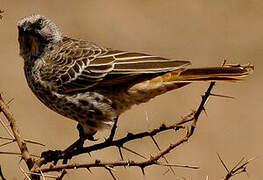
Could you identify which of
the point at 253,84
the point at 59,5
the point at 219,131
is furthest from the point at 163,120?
the point at 59,5

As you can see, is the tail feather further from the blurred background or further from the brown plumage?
the blurred background

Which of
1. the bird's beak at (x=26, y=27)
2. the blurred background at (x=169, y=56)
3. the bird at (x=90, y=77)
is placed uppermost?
the bird's beak at (x=26, y=27)

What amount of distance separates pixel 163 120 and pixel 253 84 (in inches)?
70.8

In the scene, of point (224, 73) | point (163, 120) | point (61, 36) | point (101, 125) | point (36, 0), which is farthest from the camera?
point (36, 0)

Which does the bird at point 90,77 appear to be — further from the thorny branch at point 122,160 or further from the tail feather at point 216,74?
the thorny branch at point 122,160

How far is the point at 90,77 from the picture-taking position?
5.54m

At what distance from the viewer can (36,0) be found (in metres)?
13.7

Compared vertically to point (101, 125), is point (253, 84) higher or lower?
lower

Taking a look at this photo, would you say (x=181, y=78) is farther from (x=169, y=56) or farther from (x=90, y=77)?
(x=169, y=56)

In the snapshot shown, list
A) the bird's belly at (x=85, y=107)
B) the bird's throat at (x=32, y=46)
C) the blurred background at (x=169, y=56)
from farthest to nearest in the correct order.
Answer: the blurred background at (x=169, y=56), the bird's throat at (x=32, y=46), the bird's belly at (x=85, y=107)

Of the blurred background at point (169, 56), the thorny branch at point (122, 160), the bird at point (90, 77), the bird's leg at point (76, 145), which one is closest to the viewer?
the thorny branch at point (122, 160)

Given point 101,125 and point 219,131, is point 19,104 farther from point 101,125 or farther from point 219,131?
point 101,125

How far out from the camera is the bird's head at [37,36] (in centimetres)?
562

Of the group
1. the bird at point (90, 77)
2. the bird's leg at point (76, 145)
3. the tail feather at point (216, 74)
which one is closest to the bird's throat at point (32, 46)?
the bird at point (90, 77)
